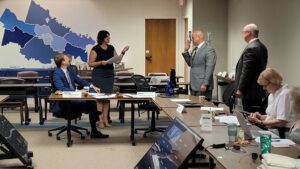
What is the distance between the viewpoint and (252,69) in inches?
210

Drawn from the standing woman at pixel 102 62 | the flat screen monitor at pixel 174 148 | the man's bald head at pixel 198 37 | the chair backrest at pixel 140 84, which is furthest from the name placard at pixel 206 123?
the chair backrest at pixel 140 84

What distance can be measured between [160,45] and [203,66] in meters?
6.19

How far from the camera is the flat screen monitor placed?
109 inches

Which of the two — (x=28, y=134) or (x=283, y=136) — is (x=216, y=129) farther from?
(x=28, y=134)

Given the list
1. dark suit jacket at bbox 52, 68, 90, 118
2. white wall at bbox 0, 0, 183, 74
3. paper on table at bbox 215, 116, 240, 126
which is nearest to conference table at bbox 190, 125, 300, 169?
paper on table at bbox 215, 116, 240, 126

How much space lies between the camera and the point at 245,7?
8.73 metres

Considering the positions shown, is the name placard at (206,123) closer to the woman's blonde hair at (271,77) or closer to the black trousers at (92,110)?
the woman's blonde hair at (271,77)

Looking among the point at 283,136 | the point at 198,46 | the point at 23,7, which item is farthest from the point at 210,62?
the point at 23,7

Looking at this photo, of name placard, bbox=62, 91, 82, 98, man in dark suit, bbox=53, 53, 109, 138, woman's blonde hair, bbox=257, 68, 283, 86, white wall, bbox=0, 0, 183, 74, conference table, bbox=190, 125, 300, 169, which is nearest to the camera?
conference table, bbox=190, 125, 300, 169

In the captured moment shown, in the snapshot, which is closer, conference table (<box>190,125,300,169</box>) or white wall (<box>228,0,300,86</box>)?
conference table (<box>190,125,300,169</box>)

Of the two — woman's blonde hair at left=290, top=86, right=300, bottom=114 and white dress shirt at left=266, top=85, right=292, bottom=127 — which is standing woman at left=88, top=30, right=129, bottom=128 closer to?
white dress shirt at left=266, top=85, right=292, bottom=127

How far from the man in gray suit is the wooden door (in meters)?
6.03

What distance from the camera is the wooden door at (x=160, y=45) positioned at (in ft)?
40.4

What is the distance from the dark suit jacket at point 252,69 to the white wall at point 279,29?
0.96m
